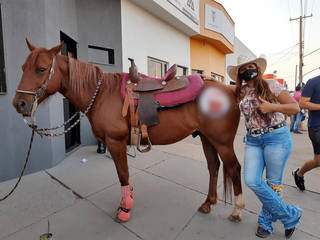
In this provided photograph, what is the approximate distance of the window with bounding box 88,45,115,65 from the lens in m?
5.99

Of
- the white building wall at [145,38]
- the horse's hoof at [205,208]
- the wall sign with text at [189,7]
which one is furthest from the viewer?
the wall sign with text at [189,7]

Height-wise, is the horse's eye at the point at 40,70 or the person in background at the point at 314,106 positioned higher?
the horse's eye at the point at 40,70

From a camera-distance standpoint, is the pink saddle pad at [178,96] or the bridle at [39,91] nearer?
the bridle at [39,91]

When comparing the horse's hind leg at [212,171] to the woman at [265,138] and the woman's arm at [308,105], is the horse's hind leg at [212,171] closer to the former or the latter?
the woman at [265,138]

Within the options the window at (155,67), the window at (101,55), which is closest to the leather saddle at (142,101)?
the window at (101,55)

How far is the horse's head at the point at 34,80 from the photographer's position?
2121mm

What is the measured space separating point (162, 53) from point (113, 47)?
8.97ft

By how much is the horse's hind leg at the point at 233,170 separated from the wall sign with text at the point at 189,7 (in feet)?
21.9

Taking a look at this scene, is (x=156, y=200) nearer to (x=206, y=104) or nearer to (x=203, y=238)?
(x=203, y=238)

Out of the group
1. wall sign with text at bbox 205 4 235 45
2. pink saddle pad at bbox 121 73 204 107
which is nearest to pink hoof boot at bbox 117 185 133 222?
pink saddle pad at bbox 121 73 204 107

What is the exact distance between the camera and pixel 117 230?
2420 millimetres

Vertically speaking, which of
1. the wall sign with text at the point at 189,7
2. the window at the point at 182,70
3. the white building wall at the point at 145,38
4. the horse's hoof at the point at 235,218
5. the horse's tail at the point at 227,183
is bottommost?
the horse's hoof at the point at 235,218

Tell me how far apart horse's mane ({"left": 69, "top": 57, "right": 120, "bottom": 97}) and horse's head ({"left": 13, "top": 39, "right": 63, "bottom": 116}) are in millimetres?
203

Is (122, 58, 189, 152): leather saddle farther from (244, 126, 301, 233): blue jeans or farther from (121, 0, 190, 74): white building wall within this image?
(121, 0, 190, 74): white building wall
